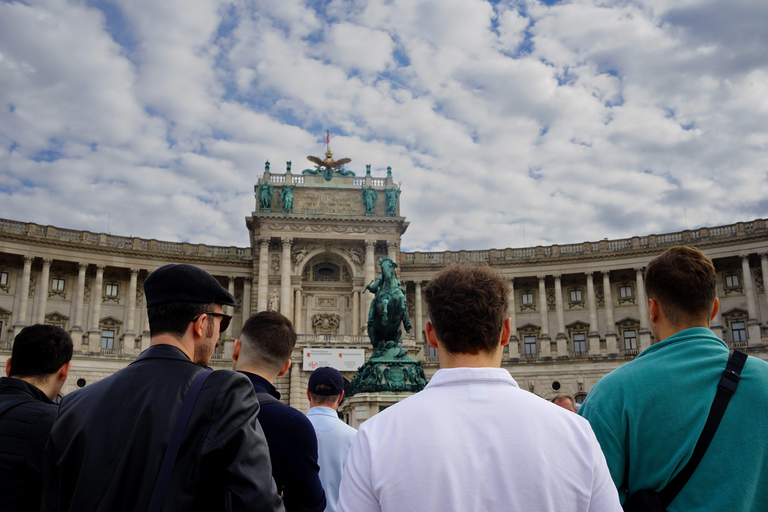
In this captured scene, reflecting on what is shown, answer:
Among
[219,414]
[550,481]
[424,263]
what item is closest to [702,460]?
[550,481]

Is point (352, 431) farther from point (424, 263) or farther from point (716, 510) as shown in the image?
point (424, 263)

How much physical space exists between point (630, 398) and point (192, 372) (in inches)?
91.6

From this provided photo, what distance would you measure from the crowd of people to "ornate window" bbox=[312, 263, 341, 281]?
53.6 meters

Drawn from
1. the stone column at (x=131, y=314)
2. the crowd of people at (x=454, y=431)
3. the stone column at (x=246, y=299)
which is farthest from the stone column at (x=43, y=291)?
the crowd of people at (x=454, y=431)

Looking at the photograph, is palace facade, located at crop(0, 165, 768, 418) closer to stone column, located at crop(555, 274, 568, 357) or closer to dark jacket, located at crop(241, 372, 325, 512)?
stone column, located at crop(555, 274, 568, 357)

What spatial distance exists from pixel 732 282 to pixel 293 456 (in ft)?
193

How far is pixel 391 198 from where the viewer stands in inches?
2281

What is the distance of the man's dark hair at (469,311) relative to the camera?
10.8 ft

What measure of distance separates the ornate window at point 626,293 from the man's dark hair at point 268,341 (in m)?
57.5

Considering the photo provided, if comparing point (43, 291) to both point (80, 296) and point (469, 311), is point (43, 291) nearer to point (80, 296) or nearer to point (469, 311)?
point (80, 296)

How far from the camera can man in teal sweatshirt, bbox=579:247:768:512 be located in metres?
3.45

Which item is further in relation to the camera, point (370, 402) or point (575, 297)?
point (575, 297)

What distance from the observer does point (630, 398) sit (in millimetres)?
3699

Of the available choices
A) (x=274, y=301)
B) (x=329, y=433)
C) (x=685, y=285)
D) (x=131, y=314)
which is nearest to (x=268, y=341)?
(x=329, y=433)
